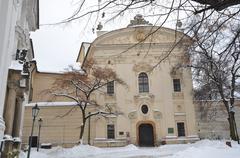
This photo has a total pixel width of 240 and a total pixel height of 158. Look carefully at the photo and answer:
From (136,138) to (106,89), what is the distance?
248 inches

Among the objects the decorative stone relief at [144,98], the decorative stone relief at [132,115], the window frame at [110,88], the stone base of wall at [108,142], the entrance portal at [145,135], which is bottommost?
the stone base of wall at [108,142]

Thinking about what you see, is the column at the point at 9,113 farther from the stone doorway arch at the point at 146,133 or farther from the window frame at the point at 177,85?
the window frame at the point at 177,85

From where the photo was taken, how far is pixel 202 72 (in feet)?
90.1

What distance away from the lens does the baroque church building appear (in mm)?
31531

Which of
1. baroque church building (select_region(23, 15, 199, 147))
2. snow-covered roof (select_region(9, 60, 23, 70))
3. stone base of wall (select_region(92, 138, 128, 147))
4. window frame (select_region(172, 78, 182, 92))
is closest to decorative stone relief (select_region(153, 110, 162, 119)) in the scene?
baroque church building (select_region(23, 15, 199, 147))

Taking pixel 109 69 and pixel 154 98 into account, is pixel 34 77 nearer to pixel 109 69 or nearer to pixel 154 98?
pixel 109 69

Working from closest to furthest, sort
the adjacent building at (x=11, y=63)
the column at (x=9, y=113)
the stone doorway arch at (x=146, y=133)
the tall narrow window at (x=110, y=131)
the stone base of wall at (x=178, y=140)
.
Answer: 1. the adjacent building at (x=11, y=63)
2. the column at (x=9, y=113)
3. the stone base of wall at (x=178, y=140)
4. the tall narrow window at (x=110, y=131)
5. the stone doorway arch at (x=146, y=133)

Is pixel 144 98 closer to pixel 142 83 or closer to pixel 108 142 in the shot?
pixel 142 83

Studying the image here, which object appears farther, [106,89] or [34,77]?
[34,77]

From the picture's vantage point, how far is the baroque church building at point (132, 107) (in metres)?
31.5

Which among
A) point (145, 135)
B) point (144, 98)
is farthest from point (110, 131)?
point (144, 98)

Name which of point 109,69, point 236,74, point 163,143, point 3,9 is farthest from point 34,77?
point 3,9

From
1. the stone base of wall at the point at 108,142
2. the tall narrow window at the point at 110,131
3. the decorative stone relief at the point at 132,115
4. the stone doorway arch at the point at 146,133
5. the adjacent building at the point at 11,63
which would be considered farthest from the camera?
the decorative stone relief at the point at 132,115

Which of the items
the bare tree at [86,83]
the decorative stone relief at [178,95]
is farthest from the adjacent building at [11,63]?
the decorative stone relief at [178,95]
